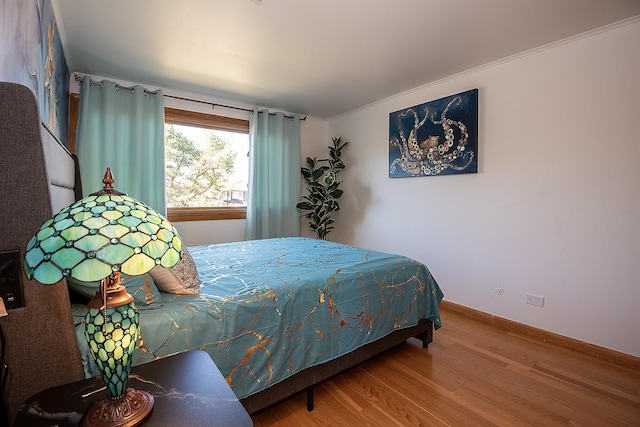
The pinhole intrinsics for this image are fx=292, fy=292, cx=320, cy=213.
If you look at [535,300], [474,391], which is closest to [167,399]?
[474,391]

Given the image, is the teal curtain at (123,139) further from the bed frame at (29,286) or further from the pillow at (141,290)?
the bed frame at (29,286)

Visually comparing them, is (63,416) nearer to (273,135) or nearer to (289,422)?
(289,422)

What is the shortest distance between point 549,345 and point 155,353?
283 cm

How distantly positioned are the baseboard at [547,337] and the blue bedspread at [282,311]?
2.99 ft

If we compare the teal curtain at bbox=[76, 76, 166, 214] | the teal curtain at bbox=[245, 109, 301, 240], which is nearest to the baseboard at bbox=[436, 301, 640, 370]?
the teal curtain at bbox=[245, 109, 301, 240]

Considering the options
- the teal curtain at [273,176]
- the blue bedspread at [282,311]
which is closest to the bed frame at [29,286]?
the blue bedspread at [282,311]

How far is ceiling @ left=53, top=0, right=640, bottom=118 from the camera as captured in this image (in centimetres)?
191

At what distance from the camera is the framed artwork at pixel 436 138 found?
9.33 ft

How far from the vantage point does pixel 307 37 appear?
89.1 inches

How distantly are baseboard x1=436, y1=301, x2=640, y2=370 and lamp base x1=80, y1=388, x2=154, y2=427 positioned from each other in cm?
291

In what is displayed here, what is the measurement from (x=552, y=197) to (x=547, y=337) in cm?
116

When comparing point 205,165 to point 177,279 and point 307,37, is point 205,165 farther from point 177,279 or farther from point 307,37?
point 177,279

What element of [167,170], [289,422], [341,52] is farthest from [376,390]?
[167,170]

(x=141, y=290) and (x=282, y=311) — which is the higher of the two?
(x=141, y=290)
